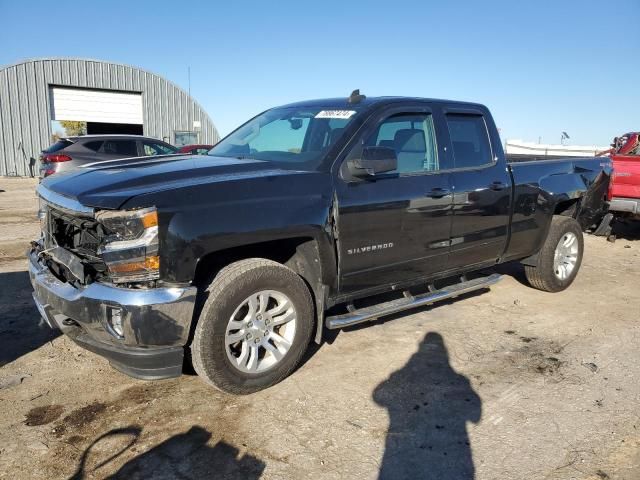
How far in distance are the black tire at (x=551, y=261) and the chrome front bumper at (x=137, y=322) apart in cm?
410

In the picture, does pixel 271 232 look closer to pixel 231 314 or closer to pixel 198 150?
pixel 231 314

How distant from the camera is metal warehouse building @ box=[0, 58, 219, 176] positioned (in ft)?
76.2

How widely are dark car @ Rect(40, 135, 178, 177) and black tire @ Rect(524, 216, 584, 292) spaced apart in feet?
28.7

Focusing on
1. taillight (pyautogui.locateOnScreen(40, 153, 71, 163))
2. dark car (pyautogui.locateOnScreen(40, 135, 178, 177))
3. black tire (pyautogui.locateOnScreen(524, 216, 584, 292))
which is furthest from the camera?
dark car (pyautogui.locateOnScreen(40, 135, 178, 177))

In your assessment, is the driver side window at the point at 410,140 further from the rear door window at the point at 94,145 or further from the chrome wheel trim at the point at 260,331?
the rear door window at the point at 94,145

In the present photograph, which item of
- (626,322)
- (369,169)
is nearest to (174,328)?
(369,169)

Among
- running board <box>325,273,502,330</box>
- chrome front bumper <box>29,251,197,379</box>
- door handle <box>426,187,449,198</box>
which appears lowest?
running board <box>325,273,502,330</box>

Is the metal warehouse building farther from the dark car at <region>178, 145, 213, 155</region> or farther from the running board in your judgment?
the running board

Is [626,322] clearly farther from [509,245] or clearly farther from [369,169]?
[369,169]

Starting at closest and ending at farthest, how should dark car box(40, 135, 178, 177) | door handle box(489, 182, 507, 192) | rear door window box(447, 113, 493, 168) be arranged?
rear door window box(447, 113, 493, 168) → door handle box(489, 182, 507, 192) → dark car box(40, 135, 178, 177)

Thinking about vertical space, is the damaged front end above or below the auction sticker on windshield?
below

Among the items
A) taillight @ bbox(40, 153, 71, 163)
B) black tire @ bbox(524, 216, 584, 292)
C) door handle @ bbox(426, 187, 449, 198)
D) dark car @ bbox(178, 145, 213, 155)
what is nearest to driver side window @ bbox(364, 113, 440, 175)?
door handle @ bbox(426, 187, 449, 198)

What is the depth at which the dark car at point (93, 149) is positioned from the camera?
1120 centimetres

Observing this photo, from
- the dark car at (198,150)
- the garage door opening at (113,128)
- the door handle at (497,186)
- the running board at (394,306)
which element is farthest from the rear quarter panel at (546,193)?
the garage door opening at (113,128)
